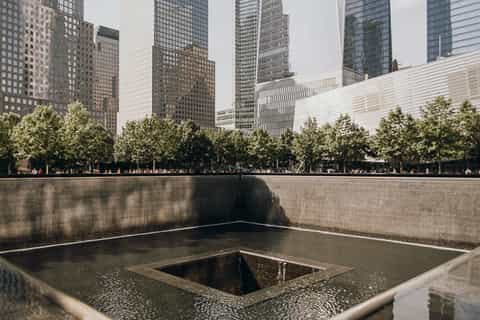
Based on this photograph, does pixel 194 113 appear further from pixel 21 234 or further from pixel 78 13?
pixel 21 234

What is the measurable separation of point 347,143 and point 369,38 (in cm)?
12532

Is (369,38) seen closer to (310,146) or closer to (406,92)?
(406,92)

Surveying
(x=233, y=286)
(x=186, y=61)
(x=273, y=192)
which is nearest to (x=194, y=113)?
(x=186, y=61)

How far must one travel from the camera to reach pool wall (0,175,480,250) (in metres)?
25.9

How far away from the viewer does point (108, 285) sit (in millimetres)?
17750

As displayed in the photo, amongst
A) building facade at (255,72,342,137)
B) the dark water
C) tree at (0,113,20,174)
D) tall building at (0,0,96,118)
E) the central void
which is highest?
tall building at (0,0,96,118)

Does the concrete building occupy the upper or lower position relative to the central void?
upper

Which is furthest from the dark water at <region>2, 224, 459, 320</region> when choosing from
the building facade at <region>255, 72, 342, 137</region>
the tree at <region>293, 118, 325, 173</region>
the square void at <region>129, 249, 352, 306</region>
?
the building facade at <region>255, 72, 342, 137</region>

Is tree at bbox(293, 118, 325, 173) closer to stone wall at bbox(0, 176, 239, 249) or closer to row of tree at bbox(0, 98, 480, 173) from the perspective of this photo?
row of tree at bbox(0, 98, 480, 173)

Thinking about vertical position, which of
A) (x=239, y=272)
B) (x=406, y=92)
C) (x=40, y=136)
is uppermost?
(x=406, y=92)

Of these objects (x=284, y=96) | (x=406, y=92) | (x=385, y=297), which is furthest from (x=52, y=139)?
(x=284, y=96)

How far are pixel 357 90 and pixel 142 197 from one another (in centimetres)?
7087

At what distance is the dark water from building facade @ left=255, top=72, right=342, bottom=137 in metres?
113

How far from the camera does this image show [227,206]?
39.4 meters
